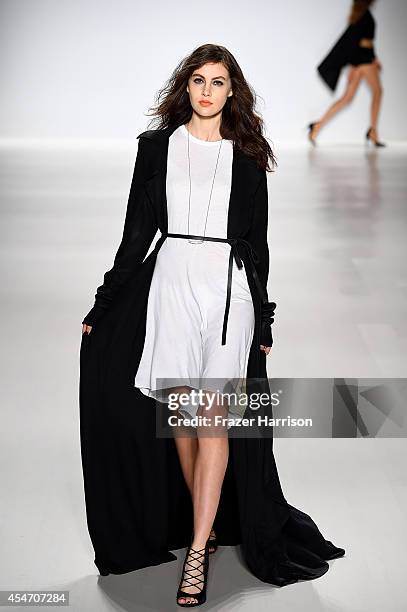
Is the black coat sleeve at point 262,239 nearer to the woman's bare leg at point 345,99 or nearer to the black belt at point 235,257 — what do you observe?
the black belt at point 235,257

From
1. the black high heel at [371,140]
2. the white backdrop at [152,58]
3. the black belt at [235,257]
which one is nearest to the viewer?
the black belt at [235,257]

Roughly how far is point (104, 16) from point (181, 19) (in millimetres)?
988

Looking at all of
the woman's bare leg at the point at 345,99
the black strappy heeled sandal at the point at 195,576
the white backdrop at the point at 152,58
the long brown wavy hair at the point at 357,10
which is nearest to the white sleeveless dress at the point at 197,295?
the black strappy heeled sandal at the point at 195,576

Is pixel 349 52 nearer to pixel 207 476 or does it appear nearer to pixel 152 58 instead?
pixel 152 58

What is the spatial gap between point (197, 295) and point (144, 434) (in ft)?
1.28

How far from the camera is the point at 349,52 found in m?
14.7

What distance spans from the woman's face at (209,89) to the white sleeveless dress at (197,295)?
8 cm

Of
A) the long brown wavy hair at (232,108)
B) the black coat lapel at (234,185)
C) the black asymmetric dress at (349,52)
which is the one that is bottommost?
the black coat lapel at (234,185)

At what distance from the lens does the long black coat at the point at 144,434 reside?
2834 mm

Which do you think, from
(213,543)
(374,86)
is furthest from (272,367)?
(374,86)

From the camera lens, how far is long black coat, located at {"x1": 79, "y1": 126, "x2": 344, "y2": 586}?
2.83m

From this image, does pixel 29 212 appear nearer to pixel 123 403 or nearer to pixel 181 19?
pixel 123 403

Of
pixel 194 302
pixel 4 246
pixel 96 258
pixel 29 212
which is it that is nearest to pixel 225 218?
pixel 194 302

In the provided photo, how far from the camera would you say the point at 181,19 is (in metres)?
15.4
